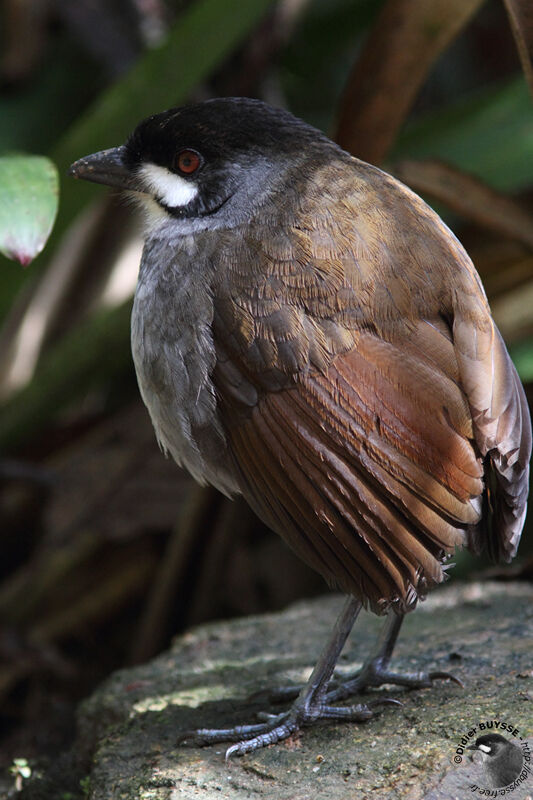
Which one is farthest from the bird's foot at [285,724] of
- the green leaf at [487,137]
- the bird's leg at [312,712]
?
the green leaf at [487,137]

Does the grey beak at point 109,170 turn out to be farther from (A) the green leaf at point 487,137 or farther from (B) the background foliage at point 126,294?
(A) the green leaf at point 487,137

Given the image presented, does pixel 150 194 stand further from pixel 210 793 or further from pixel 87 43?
pixel 87 43

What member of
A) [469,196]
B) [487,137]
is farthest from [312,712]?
[487,137]

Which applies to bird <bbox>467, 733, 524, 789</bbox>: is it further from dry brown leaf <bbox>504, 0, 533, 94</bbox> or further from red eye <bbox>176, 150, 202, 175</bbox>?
dry brown leaf <bbox>504, 0, 533, 94</bbox>

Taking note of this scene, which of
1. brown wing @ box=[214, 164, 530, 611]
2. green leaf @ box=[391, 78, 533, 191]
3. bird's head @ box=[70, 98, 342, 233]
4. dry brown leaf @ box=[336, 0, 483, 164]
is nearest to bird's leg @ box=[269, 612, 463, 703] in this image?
brown wing @ box=[214, 164, 530, 611]

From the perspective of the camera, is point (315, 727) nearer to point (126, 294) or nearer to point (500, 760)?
point (500, 760)

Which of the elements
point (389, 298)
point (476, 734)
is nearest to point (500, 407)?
point (389, 298)
